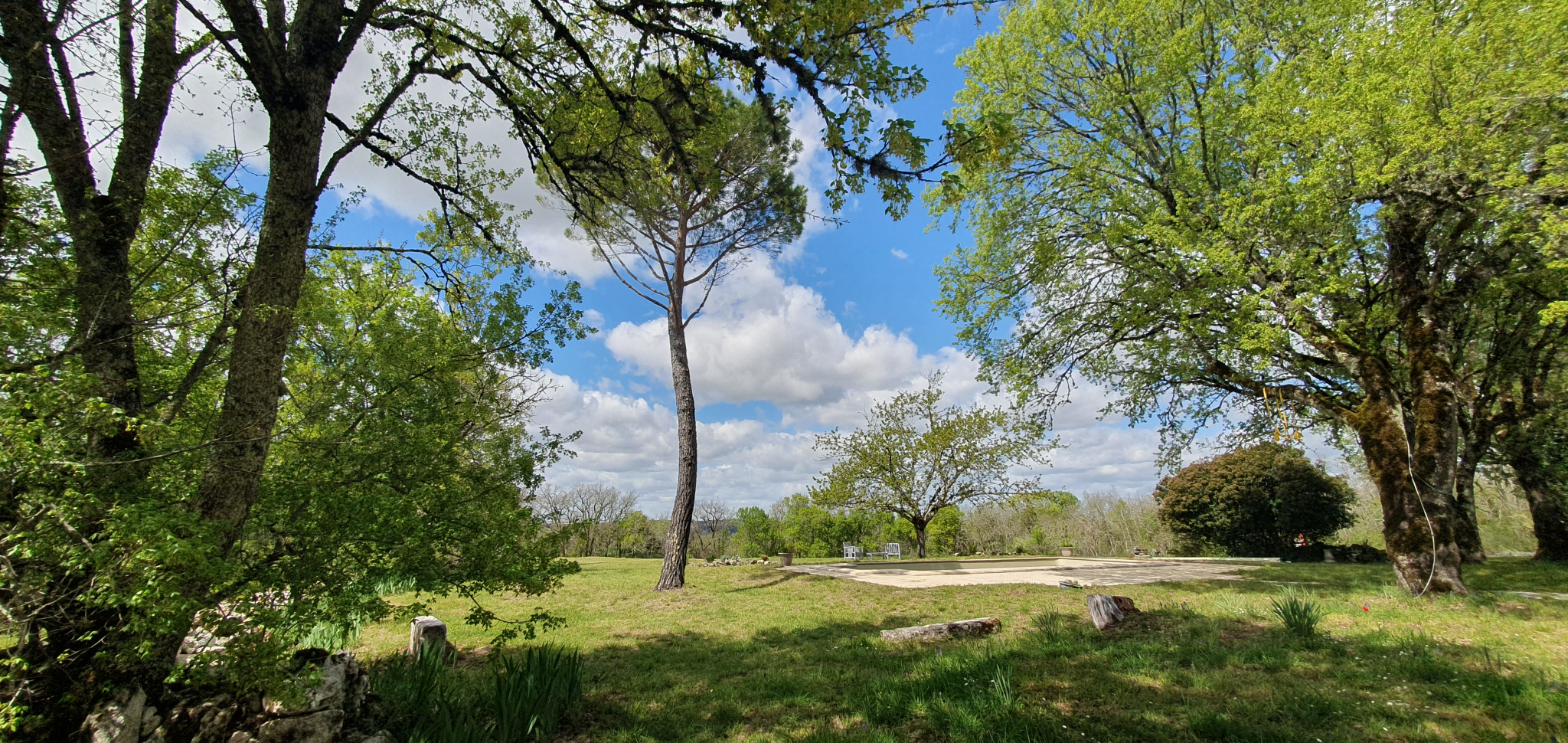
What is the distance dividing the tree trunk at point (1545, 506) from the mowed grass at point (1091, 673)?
682 centimetres

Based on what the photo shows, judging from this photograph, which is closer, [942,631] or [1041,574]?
[942,631]

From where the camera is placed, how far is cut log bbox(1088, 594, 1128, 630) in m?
5.94

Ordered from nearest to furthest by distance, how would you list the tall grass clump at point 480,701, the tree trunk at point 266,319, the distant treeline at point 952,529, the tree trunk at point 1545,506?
1. the tree trunk at point 266,319
2. the tall grass clump at point 480,701
3. the tree trunk at point 1545,506
4. the distant treeline at point 952,529

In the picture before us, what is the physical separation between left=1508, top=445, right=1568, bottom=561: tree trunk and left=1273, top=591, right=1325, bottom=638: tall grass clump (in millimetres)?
12960

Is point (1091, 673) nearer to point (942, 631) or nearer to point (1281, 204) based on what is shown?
point (942, 631)

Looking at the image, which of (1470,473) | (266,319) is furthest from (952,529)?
(266,319)

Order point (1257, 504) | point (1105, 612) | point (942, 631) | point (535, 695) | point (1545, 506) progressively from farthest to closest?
point (1257, 504) → point (1545, 506) → point (942, 631) → point (1105, 612) → point (535, 695)

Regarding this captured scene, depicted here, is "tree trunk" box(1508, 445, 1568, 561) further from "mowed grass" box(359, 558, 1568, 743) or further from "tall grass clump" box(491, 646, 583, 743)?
"tall grass clump" box(491, 646, 583, 743)

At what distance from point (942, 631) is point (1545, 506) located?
16717 millimetres

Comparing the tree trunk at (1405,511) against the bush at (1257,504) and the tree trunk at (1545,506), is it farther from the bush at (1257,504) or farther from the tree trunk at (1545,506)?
the bush at (1257,504)

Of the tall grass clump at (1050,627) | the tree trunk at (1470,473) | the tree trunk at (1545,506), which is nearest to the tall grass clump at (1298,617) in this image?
the tall grass clump at (1050,627)

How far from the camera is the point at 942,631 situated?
6.22 m

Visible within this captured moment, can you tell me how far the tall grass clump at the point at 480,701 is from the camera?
350 centimetres

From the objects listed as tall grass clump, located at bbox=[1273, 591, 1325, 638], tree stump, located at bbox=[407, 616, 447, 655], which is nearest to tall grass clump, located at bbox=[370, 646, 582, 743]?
tree stump, located at bbox=[407, 616, 447, 655]
